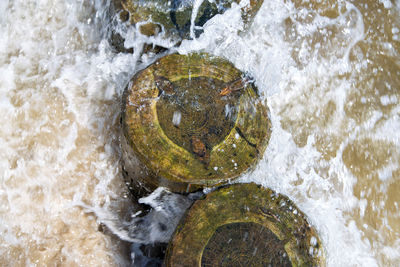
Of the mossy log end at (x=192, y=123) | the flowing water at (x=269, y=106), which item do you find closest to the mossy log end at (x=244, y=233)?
the mossy log end at (x=192, y=123)

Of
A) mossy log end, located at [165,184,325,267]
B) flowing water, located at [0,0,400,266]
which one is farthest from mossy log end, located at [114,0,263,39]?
mossy log end, located at [165,184,325,267]

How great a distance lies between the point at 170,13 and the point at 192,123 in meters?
1.15

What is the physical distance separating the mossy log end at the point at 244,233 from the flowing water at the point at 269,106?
335mm

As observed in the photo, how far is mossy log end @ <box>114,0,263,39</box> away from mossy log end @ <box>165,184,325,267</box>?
1.54 m

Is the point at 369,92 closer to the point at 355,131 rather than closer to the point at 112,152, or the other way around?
the point at 355,131

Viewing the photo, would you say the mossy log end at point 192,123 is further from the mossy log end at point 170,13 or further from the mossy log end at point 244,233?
the mossy log end at point 170,13

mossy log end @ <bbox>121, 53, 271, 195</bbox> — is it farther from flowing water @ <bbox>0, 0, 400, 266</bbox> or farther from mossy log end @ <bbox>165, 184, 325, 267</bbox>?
flowing water @ <bbox>0, 0, 400, 266</bbox>

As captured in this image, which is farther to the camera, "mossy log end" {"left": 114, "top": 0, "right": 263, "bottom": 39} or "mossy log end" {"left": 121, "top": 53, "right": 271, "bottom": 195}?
"mossy log end" {"left": 114, "top": 0, "right": 263, "bottom": 39}

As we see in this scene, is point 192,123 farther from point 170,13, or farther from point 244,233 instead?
point 170,13

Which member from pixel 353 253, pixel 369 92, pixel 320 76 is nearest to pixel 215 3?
pixel 320 76

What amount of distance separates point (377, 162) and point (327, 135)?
0.60 m

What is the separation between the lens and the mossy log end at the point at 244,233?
2545 mm

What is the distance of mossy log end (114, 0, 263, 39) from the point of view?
317 cm

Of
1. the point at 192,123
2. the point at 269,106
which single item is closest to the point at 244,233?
the point at 192,123
